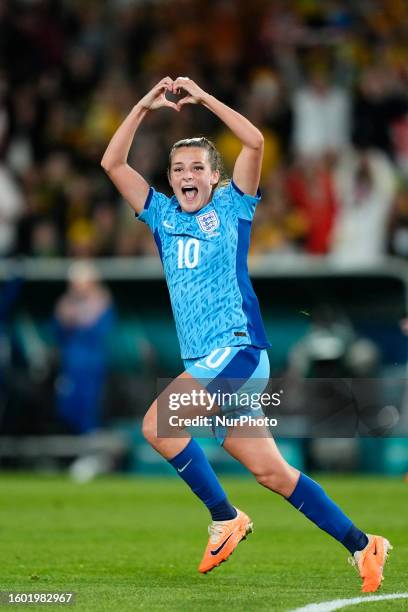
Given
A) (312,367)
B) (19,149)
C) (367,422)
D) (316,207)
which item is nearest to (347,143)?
(316,207)

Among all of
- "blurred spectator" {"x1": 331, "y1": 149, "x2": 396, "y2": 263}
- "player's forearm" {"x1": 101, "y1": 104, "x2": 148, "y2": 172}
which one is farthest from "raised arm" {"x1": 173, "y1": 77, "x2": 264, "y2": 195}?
"blurred spectator" {"x1": 331, "y1": 149, "x2": 396, "y2": 263}

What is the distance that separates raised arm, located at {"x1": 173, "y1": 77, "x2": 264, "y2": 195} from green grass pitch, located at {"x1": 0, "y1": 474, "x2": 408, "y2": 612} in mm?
2215

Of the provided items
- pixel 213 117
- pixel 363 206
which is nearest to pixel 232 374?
pixel 363 206

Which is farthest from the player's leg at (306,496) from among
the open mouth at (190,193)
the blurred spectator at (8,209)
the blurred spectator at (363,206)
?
the blurred spectator at (8,209)

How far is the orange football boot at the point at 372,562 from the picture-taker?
780cm

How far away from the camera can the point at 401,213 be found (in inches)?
678

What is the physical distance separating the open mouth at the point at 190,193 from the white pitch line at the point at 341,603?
2296 millimetres

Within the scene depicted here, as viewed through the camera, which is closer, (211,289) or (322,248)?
(211,289)

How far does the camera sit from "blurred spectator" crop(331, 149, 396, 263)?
17.4m

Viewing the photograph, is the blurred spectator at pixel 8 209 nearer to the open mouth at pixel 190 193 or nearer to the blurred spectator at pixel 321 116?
the blurred spectator at pixel 321 116

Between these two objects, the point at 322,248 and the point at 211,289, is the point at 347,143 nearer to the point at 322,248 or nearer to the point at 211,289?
the point at 322,248

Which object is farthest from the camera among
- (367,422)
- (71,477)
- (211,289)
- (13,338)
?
(13,338)

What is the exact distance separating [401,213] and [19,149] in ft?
18.1

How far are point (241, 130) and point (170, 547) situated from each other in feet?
11.5
